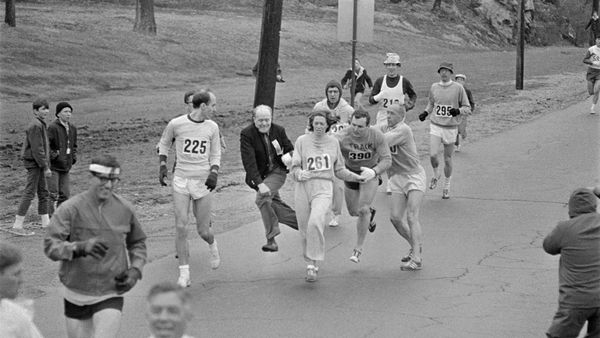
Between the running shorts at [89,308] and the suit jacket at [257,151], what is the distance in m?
4.50

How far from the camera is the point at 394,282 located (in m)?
11.3

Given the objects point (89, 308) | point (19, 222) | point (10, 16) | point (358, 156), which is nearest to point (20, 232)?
point (19, 222)

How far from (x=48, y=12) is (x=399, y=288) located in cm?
3443

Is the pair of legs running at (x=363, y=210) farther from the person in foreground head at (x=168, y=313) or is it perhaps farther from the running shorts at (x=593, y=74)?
the running shorts at (x=593, y=74)

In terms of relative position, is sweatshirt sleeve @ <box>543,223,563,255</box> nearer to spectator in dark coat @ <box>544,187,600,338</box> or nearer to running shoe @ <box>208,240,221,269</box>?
spectator in dark coat @ <box>544,187,600,338</box>

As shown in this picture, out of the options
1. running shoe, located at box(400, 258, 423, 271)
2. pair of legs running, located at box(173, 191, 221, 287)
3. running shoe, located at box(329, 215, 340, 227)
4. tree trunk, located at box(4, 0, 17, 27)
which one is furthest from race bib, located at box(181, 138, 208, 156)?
tree trunk, located at box(4, 0, 17, 27)

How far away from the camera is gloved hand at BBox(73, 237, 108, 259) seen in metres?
7.04

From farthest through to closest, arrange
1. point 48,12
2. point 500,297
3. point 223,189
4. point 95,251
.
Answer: point 48,12
point 223,189
point 500,297
point 95,251

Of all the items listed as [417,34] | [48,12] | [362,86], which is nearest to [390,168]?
[362,86]

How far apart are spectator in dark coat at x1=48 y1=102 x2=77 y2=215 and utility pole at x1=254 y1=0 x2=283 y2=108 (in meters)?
6.45

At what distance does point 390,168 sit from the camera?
480 inches

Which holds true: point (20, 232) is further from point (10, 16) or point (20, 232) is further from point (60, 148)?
point (10, 16)

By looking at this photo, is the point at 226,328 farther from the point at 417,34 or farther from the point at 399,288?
the point at 417,34

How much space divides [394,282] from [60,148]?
5.38 meters
